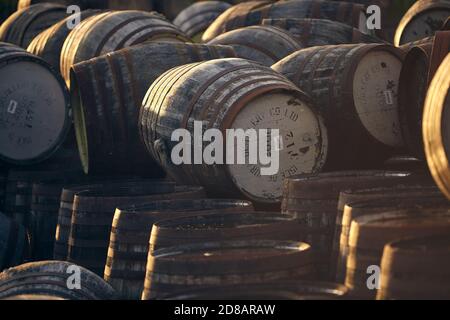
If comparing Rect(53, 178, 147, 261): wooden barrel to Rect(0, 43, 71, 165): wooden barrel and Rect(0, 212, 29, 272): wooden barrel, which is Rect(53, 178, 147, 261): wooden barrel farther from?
Rect(0, 43, 71, 165): wooden barrel

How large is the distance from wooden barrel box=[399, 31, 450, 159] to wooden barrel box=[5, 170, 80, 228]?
3.51 m

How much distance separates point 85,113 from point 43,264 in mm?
2892

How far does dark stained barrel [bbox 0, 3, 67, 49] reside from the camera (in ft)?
51.9

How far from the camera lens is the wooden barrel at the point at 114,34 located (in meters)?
11.3

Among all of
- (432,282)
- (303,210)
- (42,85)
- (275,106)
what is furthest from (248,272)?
(42,85)

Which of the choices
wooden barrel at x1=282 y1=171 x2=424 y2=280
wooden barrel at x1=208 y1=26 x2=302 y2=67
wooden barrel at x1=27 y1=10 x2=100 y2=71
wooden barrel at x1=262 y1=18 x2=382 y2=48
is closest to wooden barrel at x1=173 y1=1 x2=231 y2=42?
wooden barrel at x1=27 y1=10 x2=100 y2=71

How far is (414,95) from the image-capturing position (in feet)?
26.2

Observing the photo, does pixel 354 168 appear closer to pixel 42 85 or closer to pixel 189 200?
pixel 189 200

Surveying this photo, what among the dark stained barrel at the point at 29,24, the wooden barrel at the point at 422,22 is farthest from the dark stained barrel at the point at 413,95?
A: the dark stained barrel at the point at 29,24

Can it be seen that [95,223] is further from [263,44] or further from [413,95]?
[263,44]

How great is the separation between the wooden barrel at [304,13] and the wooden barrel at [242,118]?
503 centimetres

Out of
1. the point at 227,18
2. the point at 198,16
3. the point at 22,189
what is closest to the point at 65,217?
the point at 22,189
